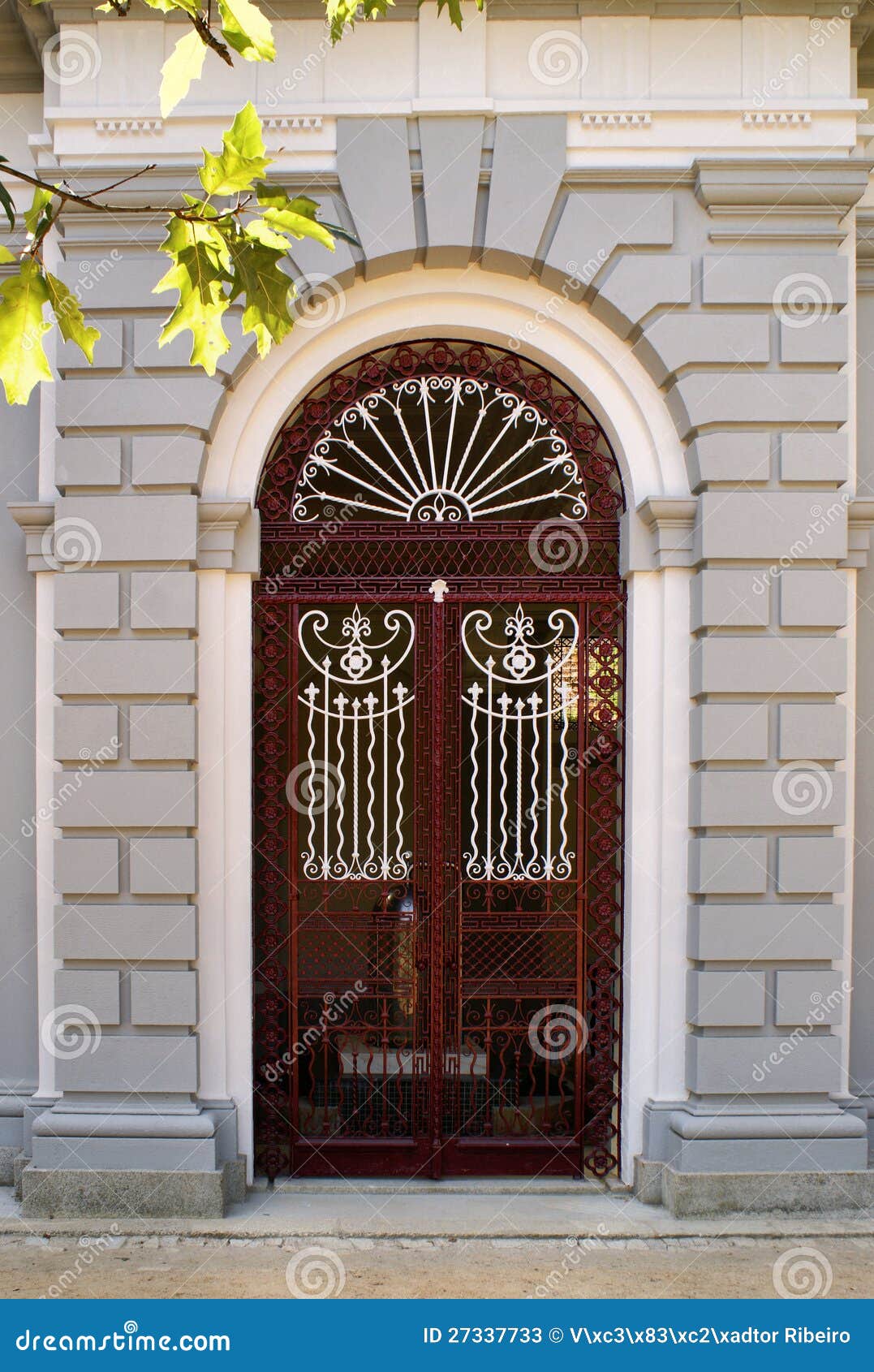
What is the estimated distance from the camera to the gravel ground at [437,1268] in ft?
16.6

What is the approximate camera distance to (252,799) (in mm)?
6207

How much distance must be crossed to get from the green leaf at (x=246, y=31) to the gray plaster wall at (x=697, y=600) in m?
2.53

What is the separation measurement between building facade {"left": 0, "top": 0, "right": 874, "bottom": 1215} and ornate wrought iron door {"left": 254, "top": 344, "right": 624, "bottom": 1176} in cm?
2

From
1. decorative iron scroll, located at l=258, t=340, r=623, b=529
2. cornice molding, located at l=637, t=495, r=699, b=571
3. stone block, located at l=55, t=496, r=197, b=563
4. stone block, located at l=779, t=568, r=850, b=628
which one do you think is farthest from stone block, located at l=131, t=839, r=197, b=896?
stone block, located at l=779, t=568, r=850, b=628

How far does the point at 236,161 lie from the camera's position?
10.6 feet

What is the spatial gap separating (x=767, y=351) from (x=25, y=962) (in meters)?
5.07

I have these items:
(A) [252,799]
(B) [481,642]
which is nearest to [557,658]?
(B) [481,642]

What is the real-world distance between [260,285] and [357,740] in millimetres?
3200

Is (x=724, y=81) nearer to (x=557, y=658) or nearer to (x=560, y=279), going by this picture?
(x=560, y=279)

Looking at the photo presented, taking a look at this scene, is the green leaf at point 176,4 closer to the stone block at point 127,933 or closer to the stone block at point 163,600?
the stone block at point 163,600

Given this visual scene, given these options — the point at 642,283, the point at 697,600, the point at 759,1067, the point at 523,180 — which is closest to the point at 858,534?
the point at 697,600

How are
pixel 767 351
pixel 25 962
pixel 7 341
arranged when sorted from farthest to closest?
pixel 25 962 < pixel 767 351 < pixel 7 341

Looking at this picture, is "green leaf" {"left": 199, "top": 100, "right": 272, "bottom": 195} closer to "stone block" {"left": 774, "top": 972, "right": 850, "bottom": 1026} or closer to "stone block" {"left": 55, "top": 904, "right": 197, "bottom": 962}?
"stone block" {"left": 55, "top": 904, "right": 197, "bottom": 962}

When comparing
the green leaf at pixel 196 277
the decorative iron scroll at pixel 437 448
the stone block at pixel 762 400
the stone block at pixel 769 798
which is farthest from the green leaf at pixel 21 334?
the stone block at pixel 769 798
